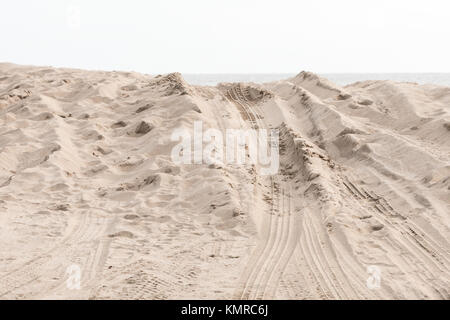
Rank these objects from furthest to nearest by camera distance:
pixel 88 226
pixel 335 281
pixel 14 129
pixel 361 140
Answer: pixel 14 129, pixel 361 140, pixel 88 226, pixel 335 281

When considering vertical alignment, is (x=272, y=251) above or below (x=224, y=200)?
below

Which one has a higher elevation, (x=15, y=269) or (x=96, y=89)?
(x=96, y=89)

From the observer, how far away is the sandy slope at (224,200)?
16.8ft

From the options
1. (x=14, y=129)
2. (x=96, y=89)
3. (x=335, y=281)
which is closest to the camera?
(x=335, y=281)

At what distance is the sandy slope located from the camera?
5.13m

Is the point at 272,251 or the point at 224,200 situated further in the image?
the point at 224,200

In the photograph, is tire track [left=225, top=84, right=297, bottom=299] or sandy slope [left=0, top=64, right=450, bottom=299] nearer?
tire track [left=225, top=84, right=297, bottom=299]

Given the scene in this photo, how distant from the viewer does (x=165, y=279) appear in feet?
16.7

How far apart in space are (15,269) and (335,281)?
3209 millimetres

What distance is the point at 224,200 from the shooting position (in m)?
7.05

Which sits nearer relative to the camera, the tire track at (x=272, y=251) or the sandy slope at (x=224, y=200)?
the tire track at (x=272, y=251)
